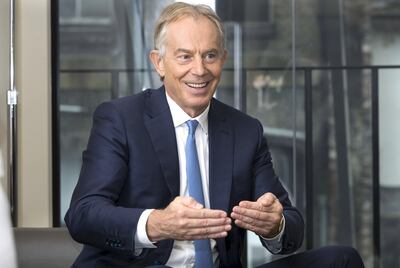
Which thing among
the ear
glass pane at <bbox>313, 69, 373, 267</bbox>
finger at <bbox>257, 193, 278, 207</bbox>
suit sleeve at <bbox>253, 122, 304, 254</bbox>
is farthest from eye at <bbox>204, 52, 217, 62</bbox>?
glass pane at <bbox>313, 69, 373, 267</bbox>

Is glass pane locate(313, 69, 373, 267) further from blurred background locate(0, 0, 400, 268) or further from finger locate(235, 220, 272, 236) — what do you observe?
finger locate(235, 220, 272, 236)

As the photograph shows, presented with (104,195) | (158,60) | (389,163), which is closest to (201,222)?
(104,195)

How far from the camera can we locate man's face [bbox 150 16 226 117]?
2.37m

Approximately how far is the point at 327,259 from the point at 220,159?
396 mm

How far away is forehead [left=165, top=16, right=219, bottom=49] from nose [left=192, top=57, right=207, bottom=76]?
39 mm

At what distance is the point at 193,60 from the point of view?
2.38 meters

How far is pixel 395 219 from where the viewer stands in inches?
182

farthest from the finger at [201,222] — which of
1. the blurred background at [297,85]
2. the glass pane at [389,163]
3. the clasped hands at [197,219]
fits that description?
the glass pane at [389,163]

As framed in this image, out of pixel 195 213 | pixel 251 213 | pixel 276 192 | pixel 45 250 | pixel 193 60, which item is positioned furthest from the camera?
pixel 45 250

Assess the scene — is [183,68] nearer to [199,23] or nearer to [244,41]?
[199,23]

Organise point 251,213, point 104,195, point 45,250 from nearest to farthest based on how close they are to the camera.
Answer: point 251,213 < point 104,195 < point 45,250

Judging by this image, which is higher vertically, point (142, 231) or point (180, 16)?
point (180, 16)

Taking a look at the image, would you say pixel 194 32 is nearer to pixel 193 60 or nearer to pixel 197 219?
pixel 193 60

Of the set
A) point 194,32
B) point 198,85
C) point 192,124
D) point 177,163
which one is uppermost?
point 194,32
